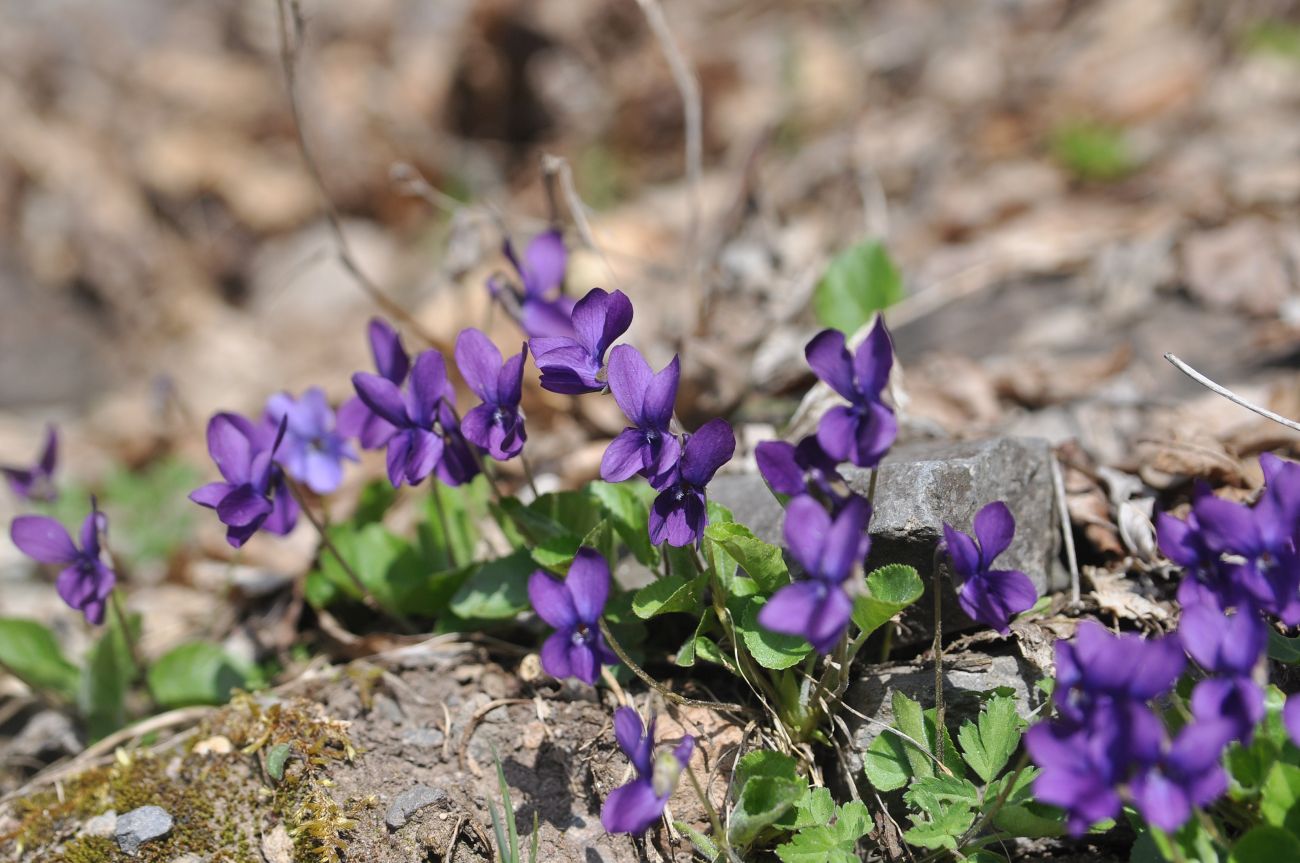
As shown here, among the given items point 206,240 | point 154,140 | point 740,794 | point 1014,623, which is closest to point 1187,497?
point 1014,623

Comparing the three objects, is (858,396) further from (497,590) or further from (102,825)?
(102,825)

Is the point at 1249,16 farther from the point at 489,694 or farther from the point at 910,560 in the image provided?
the point at 489,694

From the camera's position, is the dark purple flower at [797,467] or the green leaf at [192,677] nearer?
the dark purple flower at [797,467]

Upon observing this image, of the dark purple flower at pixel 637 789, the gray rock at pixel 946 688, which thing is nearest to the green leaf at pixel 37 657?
the dark purple flower at pixel 637 789

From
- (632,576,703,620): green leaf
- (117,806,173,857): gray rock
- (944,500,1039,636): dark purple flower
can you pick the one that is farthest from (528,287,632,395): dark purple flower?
(117,806,173,857): gray rock

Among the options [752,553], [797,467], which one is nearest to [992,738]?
[752,553]

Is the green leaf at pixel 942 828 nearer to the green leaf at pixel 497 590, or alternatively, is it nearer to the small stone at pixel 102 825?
the green leaf at pixel 497 590
